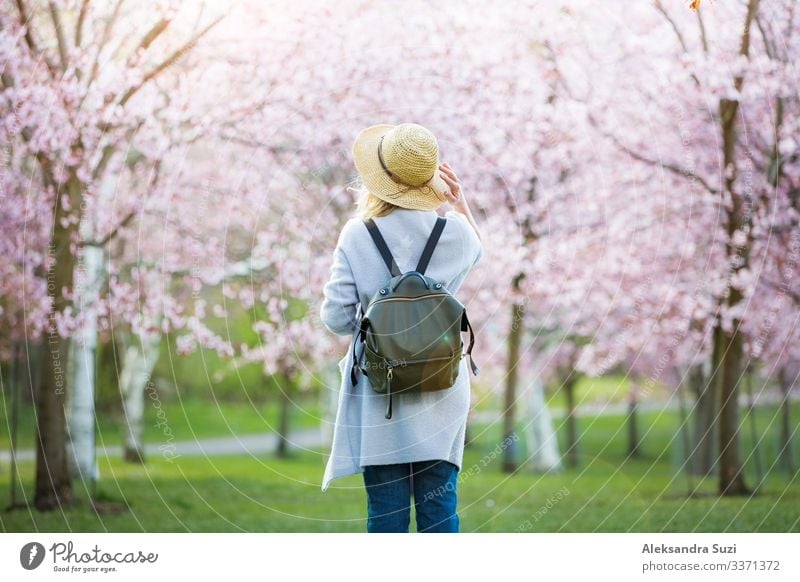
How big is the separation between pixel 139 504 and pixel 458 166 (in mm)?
3467

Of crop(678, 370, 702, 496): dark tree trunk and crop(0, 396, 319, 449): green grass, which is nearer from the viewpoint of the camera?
crop(678, 370, 702, 496): dark tree trunk

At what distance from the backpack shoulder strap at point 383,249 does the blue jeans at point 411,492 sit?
0.65m

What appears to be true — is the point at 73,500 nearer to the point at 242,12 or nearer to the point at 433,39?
the point at 242,12

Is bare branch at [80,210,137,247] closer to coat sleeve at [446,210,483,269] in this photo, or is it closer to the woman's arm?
the woman's arm

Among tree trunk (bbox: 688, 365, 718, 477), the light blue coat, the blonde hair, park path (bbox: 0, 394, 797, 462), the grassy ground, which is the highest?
the blonde hair

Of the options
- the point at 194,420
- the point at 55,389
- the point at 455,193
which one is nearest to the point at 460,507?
the point at 55,389

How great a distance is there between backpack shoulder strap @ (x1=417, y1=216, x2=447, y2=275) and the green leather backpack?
0.08 meters

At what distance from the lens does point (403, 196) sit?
3195 mm

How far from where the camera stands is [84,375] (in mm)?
6840

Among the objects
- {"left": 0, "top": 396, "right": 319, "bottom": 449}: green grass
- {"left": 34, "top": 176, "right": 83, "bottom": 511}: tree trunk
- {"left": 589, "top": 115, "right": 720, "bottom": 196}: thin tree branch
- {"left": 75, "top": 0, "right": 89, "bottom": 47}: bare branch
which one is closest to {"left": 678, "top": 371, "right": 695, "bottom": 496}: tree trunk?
{"left": 589, "top": 115, "right": 720, "bottom": 196}: thin tree branch

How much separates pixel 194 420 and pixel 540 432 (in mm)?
8791

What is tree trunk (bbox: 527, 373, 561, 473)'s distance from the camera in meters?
12.8
